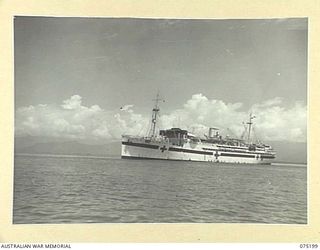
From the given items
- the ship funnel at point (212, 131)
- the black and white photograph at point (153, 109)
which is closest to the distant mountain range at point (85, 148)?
the black and white photograph at point (153, 109)

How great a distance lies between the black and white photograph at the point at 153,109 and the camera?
1.49 meters

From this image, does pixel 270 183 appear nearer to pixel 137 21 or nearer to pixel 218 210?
pixel 218 210

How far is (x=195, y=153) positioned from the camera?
1.68 m

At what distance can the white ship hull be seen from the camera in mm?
1595

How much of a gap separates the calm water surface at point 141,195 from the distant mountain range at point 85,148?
0.8 inches

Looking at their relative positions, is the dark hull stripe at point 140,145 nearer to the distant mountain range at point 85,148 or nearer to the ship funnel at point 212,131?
the distant mountain range at point 85,148

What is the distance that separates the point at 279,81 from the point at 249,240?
467 millimetres

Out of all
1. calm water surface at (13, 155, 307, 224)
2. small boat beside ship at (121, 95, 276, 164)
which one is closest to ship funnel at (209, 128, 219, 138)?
small boat beside ship at (121, 95, 276, 164)

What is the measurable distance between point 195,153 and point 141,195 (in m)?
0.26

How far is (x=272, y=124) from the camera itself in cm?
155

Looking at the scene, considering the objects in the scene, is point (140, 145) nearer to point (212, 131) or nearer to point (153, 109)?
point (153, 109)

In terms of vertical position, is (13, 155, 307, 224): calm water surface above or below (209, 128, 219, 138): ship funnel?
below

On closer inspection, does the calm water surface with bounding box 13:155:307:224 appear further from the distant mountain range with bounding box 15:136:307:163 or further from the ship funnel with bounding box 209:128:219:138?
the ship funnel with bounding box 209:128:219:138

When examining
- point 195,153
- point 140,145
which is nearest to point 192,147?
point 195,153
